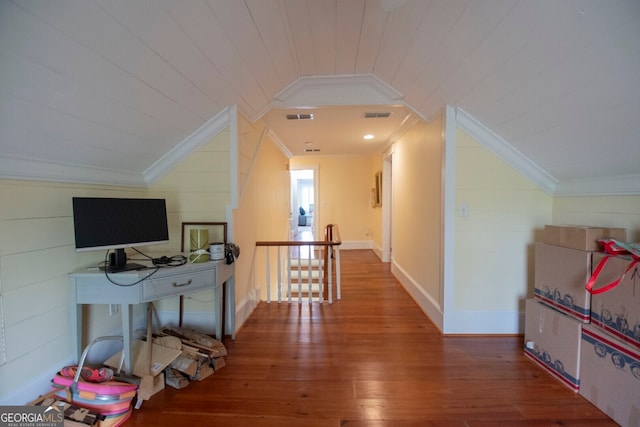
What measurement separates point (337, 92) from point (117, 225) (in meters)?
2.08

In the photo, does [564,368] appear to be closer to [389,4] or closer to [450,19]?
[450,19]

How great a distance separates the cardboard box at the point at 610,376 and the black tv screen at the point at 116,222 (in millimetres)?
2845

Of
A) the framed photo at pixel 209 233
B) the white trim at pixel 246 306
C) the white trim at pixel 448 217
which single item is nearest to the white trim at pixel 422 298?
the white trim at pixel 448 217

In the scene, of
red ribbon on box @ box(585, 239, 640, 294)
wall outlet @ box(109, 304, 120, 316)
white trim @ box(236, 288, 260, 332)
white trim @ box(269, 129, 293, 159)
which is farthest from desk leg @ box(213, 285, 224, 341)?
red ribbon on box @ box(585, 239, 640, 294)

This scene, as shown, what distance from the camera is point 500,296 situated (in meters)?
2.43

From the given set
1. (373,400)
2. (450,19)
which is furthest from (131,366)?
(450,19)

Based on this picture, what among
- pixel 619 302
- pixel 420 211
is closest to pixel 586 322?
pixel 619 302

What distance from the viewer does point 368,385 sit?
178cm

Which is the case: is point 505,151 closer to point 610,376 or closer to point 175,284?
point 610,376

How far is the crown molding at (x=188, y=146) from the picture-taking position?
92.7 inches

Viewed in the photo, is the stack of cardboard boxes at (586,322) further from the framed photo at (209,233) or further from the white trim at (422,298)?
the framed photo at (209,233)

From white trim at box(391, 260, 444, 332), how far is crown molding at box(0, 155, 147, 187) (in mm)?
2884

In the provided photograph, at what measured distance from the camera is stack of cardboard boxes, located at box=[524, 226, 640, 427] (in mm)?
1440

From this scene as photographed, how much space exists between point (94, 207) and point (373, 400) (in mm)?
2049
